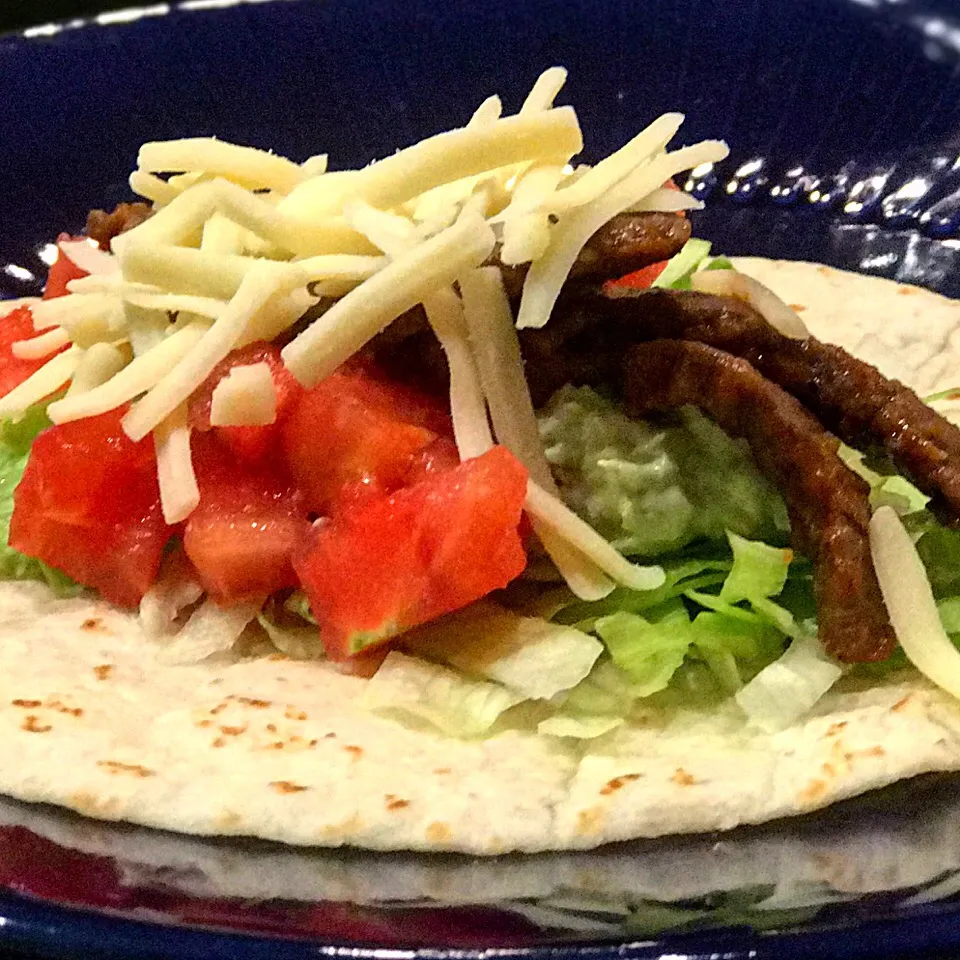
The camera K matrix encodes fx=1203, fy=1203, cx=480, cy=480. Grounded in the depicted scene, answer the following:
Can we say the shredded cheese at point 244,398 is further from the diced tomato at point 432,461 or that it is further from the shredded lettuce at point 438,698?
the shredded lettuce at point 438,698

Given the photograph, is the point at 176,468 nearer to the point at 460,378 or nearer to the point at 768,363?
the point at 460,378

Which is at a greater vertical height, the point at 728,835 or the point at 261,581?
the point at 261,581

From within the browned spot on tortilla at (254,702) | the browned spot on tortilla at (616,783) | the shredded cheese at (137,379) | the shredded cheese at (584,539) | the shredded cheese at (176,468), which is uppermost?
the shredded cheese at (137,379)

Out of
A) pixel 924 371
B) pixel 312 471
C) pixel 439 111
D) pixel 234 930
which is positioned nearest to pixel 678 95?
pixel 439 111

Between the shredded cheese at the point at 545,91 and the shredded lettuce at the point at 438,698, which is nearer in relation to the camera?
the shredded lettuce at the point at 438,698

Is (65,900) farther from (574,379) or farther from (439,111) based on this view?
(439,111)

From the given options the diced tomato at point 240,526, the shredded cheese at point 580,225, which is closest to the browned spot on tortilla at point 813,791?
the shredded cheese at point 580,225
